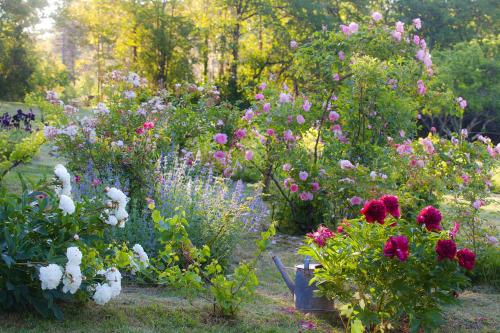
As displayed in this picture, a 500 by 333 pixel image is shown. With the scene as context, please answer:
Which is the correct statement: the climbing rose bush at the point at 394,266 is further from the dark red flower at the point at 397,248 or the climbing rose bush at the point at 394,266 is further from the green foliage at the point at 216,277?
the green foliage at the point at 216,277

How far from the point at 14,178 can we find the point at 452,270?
662 cm

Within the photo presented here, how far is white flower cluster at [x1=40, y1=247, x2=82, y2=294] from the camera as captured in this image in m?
2.59

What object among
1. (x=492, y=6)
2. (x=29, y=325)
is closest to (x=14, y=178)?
(x=29, y=325)

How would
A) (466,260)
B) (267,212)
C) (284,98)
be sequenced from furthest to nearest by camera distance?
1. (284,98)
2. (267,212)
3. (466,260)

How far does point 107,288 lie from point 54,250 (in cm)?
32

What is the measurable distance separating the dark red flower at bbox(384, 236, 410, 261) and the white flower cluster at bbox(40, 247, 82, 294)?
1443 mm

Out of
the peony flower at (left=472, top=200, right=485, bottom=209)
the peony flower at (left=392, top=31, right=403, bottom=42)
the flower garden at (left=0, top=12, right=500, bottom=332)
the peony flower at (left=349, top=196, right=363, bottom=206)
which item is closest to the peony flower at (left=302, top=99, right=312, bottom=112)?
the flower garden at (left=0, top=12, right=500, bottom=332)

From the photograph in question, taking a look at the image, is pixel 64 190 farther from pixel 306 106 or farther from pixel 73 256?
pixel 306 106

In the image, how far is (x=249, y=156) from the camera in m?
6.45

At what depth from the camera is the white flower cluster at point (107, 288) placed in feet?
9.39

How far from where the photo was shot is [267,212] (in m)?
6.16

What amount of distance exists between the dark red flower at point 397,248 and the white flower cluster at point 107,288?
134 centimetres

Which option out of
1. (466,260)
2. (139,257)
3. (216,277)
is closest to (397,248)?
(466,260)

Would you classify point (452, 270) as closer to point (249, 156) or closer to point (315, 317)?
point (315, 317)
